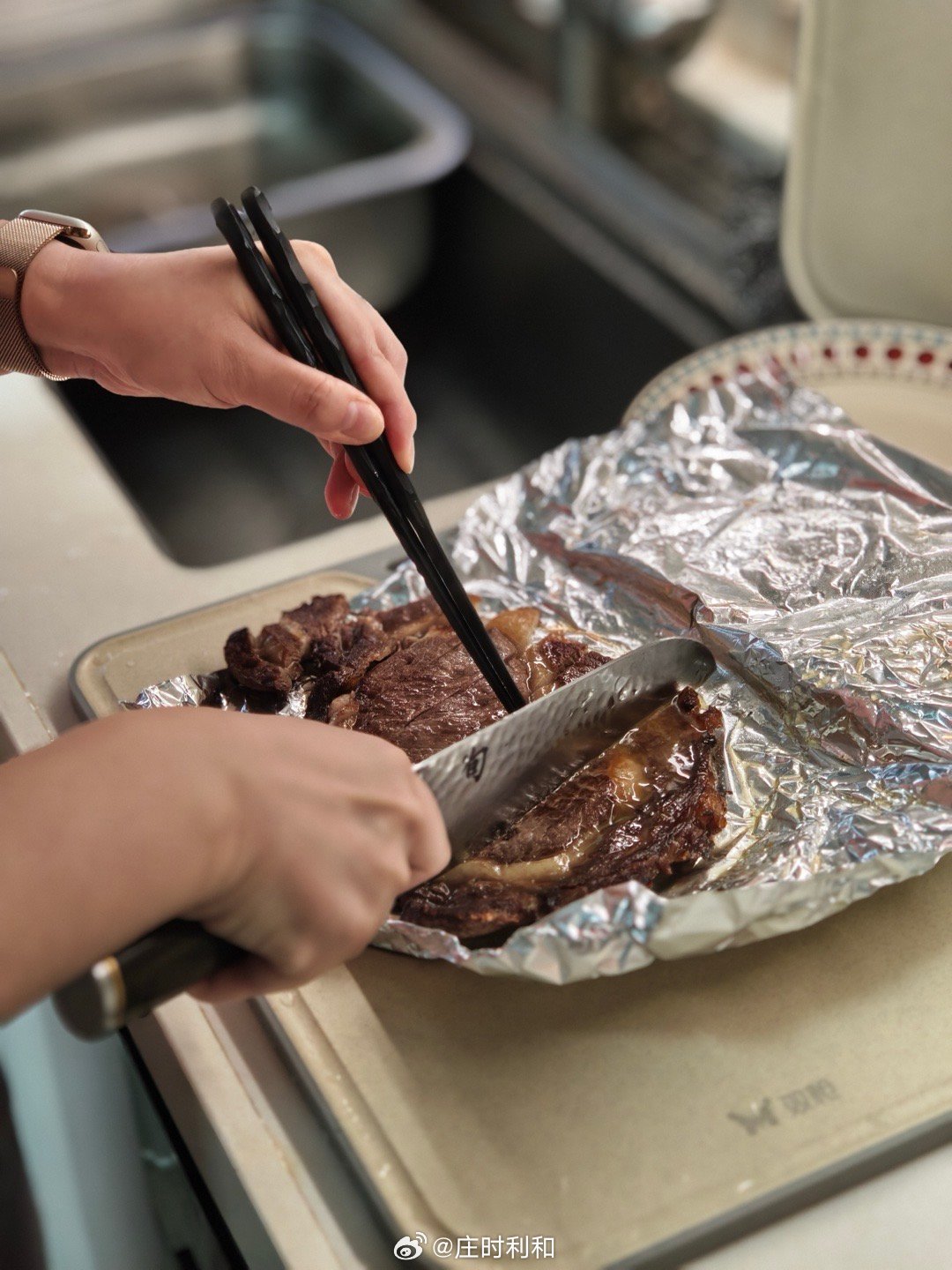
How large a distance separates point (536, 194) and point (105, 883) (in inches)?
71.5

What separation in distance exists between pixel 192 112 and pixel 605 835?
214 centimetres

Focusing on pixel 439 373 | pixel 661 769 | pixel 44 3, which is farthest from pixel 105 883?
pixel 44 3

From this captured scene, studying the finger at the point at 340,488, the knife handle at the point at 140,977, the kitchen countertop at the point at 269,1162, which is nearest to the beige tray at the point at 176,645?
the kitchen countertop at the point at 269,1162

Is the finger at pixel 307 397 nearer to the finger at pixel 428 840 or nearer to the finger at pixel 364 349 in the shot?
the finger at pixel 364 349

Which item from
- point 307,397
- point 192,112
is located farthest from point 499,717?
point 192,112

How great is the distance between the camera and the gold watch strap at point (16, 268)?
109 cm

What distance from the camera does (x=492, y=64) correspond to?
2.61 meters

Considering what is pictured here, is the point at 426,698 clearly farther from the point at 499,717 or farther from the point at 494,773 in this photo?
the point at 494,773

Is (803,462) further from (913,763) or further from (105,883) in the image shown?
(105,883)

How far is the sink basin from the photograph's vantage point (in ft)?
5.78

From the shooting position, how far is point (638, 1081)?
85 centimetres

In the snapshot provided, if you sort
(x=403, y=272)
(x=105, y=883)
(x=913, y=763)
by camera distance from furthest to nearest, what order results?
(x=403, y=272) → (x=913, y=763) → (x=105, y=883)

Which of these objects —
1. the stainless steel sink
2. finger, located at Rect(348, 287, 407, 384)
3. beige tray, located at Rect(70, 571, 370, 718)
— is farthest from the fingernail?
the stainless steel sink

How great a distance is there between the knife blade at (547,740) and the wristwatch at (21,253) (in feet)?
1.97
